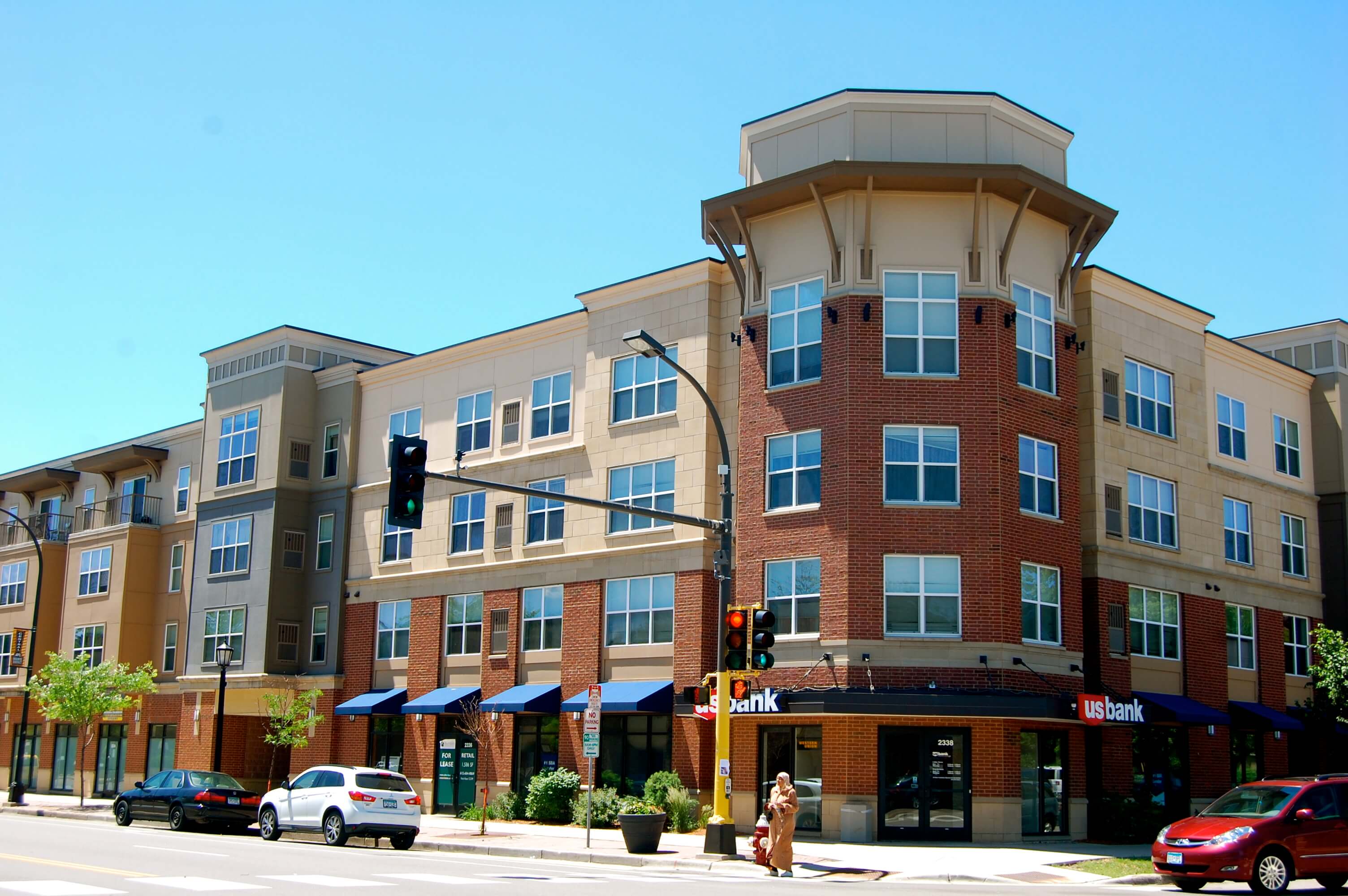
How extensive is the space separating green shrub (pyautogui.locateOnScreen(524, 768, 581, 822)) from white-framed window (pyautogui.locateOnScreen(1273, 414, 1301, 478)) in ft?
76.8

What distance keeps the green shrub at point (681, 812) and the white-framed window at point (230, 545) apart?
2038 centimetres

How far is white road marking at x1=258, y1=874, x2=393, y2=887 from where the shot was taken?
17672 millimetres

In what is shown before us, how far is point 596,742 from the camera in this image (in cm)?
2669

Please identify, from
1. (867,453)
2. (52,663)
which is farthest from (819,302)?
(52,663)

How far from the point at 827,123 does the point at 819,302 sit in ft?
14.1

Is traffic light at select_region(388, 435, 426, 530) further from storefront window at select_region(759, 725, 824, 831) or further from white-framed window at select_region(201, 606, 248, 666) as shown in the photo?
white-framed window at select_region(201, 606, 248, 666)

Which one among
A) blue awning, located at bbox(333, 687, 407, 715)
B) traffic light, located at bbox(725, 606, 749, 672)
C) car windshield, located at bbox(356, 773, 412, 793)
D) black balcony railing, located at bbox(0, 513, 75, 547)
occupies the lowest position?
car windshield, located at bbox(356, 773, 412, 793)

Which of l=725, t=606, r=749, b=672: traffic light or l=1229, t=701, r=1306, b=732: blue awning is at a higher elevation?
l=725, t=606, r=749, b=672: traffic light

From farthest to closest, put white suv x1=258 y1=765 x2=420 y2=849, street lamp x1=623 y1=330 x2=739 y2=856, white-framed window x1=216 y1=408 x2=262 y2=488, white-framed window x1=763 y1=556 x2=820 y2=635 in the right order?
white-framed window x1=216 y1=408 x2=262 y2=488, white-framed window x1=763 y1=556 x2=820 y2=635, white suv x1=258 y1=765 x2=420 y2=849, street lamp x1=623 y1=330 x2=739 y2=856

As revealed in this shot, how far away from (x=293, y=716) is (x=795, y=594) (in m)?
18.5

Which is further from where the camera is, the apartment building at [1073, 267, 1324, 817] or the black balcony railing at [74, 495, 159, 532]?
the black balcony railing at [74, 495, 159, 532]

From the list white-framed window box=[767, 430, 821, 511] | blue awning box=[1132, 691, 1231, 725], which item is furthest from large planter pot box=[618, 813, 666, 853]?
blue awning box=[1132, 691, 1231, 725]

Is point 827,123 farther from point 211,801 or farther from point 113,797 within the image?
point 113,797

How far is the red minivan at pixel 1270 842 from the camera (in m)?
20.4
